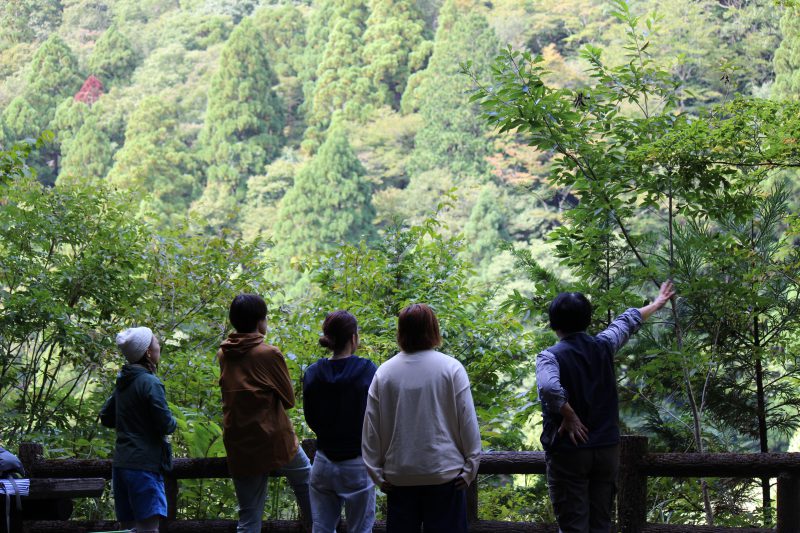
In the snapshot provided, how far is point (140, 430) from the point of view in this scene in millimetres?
3908

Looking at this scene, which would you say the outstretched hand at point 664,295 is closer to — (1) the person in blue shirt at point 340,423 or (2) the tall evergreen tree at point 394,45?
(1) the person in blue shirt at point 340,423

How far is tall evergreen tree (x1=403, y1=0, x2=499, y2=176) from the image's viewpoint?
1256 inches

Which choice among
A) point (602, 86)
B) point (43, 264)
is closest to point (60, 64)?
point (43, 264)

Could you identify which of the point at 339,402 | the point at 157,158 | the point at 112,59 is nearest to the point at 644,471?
the point at 339,402

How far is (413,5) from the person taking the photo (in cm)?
3891

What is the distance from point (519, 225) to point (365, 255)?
21313 mm

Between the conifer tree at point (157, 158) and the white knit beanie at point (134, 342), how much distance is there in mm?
29119

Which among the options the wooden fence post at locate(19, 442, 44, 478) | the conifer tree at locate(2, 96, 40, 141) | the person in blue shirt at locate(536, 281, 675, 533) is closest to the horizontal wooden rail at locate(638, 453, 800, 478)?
the person in blue shirt at locate(536, 281, 675, 533)

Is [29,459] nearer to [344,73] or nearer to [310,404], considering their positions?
[310,404]

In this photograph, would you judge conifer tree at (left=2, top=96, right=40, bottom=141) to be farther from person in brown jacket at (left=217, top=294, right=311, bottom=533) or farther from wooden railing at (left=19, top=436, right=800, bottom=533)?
person in brown jacket at (left=217, top=294, right=311, bottom=533)

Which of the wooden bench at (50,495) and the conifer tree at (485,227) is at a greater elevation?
the conifer tree at (485,227)

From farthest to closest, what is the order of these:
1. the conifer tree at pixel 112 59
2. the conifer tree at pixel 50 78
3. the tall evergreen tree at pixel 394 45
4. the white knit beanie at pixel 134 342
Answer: the conifer tree at pixel 112 59, the conifer tree at pixel 50 78, the tall evergreen tree at pixel 394 45, the white knit beanie at pixel 134 342

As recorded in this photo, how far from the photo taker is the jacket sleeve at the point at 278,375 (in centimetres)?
379

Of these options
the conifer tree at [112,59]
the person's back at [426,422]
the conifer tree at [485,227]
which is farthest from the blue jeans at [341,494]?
the conifer tree at [112,59]
